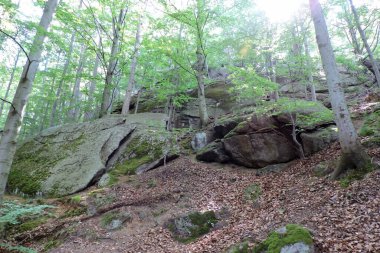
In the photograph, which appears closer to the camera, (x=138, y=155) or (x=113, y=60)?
(x=138, y=155)

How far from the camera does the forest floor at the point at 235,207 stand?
4.96 metres

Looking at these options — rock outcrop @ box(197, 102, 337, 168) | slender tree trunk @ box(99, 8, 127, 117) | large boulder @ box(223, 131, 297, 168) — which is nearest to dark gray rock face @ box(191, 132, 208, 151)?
rock outcrop @ box(197, 102, 337, 168)

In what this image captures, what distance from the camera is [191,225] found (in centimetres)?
745

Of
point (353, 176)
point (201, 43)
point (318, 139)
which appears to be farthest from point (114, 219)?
point (201, 43)

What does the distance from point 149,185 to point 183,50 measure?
25.9 ft

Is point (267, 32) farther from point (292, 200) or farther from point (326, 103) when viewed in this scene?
point (292, 200)

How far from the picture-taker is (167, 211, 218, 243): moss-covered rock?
280 inches

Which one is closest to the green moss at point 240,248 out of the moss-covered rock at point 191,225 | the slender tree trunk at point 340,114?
the moss-covered rock at point 191,225

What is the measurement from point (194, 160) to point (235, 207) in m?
4.44

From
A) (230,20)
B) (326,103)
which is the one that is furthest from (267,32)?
(326,103)

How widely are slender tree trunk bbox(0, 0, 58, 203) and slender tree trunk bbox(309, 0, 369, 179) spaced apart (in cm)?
741

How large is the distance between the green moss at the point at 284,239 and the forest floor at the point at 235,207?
240 mm

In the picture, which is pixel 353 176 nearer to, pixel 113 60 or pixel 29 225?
pixel 29 225

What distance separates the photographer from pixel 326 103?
1470cm
